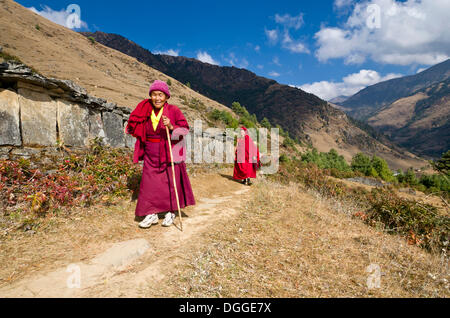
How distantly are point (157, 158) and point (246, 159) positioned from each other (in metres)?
4.98

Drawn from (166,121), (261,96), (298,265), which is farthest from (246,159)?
(261,96)

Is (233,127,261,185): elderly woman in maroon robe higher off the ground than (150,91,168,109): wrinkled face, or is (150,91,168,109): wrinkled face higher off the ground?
(150,91,168,109): wrinkled face

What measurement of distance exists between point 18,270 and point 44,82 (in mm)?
4352

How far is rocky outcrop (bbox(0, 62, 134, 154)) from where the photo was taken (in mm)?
4441

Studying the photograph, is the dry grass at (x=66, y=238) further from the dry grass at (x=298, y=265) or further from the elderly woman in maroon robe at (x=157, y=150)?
the dry grass at (x=298, y=265)

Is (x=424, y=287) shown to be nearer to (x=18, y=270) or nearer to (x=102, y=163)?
(x=18, y=270)

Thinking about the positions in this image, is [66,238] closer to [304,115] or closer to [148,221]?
[148,221]

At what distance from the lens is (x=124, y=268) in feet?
8.42

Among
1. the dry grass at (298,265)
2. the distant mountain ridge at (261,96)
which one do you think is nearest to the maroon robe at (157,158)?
the dry grass at (298,265)

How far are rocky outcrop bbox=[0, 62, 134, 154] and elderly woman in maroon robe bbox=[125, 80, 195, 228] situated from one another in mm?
2622

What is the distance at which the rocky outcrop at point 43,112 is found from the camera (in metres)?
4.44

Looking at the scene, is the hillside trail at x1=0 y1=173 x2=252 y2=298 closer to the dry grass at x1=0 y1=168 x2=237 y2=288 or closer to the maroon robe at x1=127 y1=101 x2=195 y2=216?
the dry grass at x1=0 y1=168 x2=237 y2=288

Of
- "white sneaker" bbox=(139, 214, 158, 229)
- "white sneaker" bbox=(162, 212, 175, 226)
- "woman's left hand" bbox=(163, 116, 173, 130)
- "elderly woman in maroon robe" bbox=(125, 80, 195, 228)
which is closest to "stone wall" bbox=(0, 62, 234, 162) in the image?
"elderly woman in maroon robe" bbox=(125, 80, 195, 228)

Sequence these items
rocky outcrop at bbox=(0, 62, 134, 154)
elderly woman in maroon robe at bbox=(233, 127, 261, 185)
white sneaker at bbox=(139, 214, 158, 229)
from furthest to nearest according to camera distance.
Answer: elderly woman in maroon robe at bbox=(233, 127, 261, 185)
rocky outcrop at bbox=(0, 62, 134, 154)
white sneaker at bbox=(139, 214, 158, 229)
